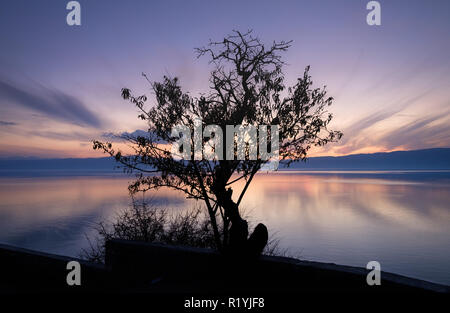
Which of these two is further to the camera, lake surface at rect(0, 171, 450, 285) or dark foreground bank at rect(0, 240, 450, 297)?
lake surface at rect(0, 171, 450, 285)

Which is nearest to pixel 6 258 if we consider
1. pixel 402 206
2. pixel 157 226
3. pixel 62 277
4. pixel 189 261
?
pixel 62 277

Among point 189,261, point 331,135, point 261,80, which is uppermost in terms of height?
point 261,80

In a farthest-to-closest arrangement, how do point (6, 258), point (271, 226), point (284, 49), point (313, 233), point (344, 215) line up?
point (344, 215), point (271, 226), point (313, 233), point (284, 49), point (6, 258)

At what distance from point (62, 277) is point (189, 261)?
337 cm

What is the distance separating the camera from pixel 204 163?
10.3 metres

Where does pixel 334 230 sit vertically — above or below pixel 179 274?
below

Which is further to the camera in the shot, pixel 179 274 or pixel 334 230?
pixel 334 230

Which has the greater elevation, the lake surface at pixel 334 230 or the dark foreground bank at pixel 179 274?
the dark foreground bank at pixel 179 274

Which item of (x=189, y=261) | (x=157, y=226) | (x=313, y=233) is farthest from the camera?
(x=313, y=233)

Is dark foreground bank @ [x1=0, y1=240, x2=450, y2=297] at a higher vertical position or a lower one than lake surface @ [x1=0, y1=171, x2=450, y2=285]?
higher

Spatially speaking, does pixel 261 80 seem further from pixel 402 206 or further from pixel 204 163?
pixel 402 206

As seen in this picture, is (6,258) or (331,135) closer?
(6,258)

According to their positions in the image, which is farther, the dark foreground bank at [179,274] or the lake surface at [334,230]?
the lake surface at [334,230]
